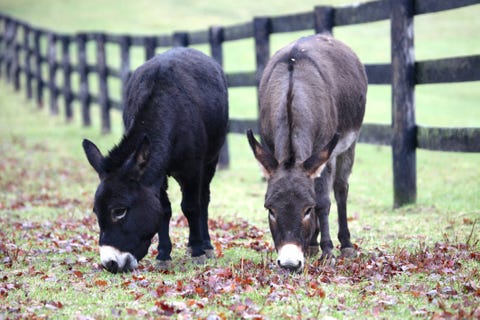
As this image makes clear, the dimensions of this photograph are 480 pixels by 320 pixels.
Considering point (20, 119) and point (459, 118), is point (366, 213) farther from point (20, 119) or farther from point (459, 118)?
point (20, 119)

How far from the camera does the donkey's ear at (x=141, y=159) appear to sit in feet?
A: 21.9

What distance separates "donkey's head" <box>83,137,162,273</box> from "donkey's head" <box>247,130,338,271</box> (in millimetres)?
1095

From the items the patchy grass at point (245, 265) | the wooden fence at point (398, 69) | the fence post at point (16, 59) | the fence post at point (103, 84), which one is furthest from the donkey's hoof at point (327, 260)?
the fence post at point (16, 59)

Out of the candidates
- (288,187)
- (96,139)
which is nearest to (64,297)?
(288,187)

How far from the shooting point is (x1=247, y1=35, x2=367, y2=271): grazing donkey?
611cm

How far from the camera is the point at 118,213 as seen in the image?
6.61m

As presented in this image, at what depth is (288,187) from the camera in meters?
6.13

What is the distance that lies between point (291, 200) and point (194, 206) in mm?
1712

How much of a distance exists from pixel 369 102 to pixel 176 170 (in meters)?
19.2

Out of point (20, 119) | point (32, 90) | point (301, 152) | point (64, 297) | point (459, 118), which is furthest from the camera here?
point (32, 90)

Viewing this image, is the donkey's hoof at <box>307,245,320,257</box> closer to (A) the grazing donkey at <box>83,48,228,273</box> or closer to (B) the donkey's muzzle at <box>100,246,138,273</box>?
(A) the grazing donkey at <box>83,48,228,273</box>

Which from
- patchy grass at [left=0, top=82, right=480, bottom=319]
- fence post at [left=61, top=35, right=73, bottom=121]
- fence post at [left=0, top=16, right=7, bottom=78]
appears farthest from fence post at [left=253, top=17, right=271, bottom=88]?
fence post at [left=0, top=16, right=7, bottom=78]

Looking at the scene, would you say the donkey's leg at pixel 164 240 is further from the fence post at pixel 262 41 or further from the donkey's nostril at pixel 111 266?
the fence post at pixel 262 41

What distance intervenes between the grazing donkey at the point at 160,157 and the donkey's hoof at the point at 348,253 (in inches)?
53.3
